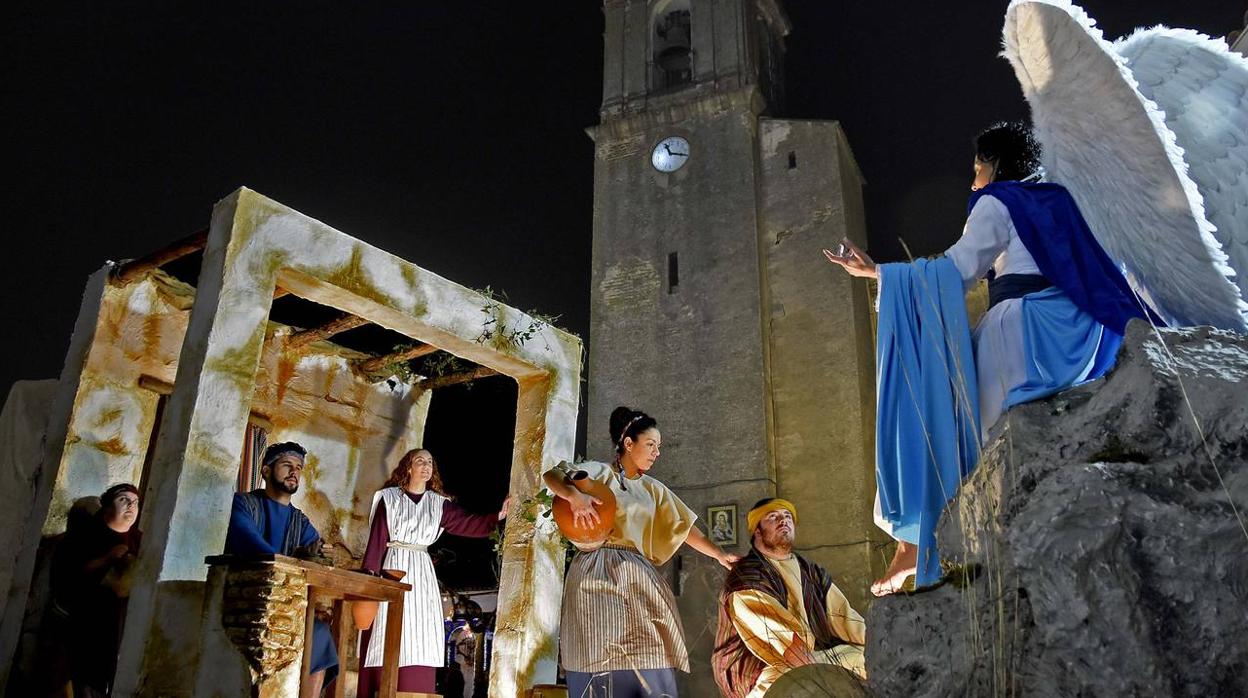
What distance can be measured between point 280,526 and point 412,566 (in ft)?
3.16

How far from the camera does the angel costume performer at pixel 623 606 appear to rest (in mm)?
3623

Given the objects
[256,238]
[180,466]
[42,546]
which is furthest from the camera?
[42,546]

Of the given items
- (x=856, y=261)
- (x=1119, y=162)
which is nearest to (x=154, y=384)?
(x=856, y=261)

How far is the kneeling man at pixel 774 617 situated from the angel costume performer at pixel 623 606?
0.49 metres

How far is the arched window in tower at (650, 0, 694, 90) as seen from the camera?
2375cm

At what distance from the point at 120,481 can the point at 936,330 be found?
549 cm

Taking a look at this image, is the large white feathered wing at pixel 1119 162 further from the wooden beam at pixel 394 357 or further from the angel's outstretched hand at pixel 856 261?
the wooden beam at pixel 394 357

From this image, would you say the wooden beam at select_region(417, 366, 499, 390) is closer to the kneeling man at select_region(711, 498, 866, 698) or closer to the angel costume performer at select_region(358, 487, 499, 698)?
the angel costume performer at select_region(358, 487, 499, 698)

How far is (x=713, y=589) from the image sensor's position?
17312mm

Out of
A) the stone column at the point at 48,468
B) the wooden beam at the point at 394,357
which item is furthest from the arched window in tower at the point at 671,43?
the stone column at the point at 48,468

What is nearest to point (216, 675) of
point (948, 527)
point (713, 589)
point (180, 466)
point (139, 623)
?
point (139, 623)

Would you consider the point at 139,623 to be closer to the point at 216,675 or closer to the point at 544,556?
the point at 216,675

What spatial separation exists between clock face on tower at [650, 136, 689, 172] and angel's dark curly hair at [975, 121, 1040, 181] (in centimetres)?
1851

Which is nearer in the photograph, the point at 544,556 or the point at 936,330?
the point at 936,330
